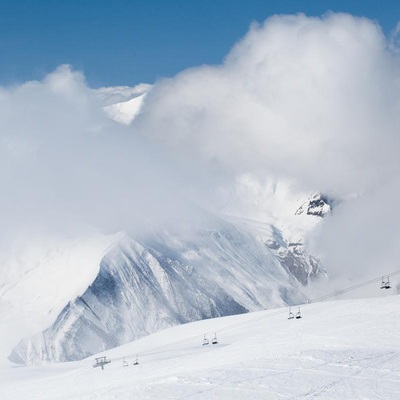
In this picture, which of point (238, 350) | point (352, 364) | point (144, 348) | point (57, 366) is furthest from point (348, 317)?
point (57, 366)

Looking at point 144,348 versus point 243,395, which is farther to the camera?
point 144,348

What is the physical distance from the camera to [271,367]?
86.6 meters

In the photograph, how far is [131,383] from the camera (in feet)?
293

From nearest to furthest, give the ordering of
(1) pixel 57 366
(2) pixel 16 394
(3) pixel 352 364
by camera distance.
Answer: (3) pixel 352 364 → (2) pixel 16 394 → (1) pixel 57 366

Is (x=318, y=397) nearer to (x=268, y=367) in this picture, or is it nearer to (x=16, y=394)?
(x=268, y=367)

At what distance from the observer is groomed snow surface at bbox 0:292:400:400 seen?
7625 cm

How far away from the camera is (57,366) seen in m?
152

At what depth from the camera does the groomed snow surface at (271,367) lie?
3002 inches

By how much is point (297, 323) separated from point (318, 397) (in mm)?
54566

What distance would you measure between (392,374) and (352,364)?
5.74m

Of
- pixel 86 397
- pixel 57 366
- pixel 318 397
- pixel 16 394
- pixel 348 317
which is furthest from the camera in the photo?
pixel 57 366

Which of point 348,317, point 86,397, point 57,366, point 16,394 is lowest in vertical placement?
point 86,397

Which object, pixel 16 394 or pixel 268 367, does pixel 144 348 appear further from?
pixel 268 367

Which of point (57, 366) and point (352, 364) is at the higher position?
point (57, 366)
